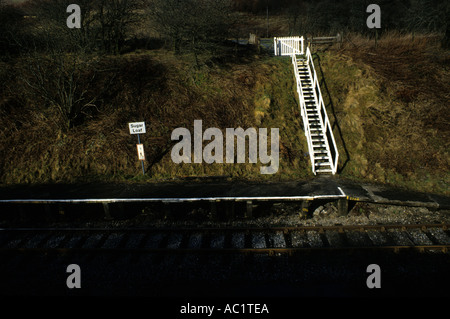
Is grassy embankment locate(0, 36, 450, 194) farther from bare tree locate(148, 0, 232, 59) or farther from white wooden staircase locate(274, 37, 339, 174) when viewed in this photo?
bare tree locate(148, 0, 232, 59)

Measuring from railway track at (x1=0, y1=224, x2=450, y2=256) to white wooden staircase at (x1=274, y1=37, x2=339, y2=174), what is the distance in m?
3.60

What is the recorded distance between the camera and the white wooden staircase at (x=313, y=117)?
11.1 meters

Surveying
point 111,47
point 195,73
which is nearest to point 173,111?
point 195,73

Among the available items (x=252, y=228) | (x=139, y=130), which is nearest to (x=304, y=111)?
(x=252, y=228)

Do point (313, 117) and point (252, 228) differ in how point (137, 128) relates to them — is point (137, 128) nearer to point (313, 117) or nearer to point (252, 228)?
point (252, 228)

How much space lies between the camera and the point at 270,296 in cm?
578

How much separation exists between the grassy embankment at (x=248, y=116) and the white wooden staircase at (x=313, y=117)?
0.48 meters

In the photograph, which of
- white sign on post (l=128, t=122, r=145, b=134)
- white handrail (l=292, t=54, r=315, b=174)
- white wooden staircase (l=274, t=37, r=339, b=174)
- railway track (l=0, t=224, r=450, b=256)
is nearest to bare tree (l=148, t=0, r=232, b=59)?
white wooden staircase (l=274, t=37, r=339, b=174)

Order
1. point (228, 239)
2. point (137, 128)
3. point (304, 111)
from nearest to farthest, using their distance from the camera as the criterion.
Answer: point (228, 239) < point (137, 128) < point (304, 111)

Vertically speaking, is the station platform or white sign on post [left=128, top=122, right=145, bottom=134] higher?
white sign on post [left=128, top=122, right=145, bottom=134]

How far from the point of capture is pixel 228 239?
784cm

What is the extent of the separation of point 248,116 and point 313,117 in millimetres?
3238

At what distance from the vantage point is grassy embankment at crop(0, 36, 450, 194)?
11.1 meters
